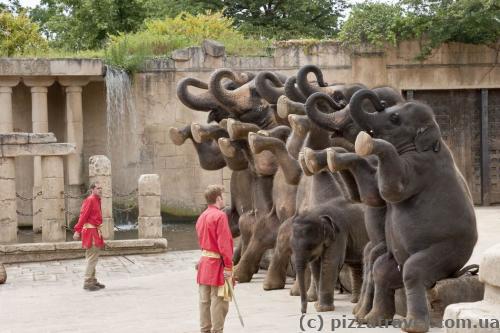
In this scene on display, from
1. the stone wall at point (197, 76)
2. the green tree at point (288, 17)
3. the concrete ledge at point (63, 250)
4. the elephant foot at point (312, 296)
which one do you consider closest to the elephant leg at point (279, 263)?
the elephant foot at point (312, 296)

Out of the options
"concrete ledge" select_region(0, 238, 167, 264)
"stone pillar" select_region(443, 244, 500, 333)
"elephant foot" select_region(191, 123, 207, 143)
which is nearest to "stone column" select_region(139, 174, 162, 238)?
"concrete ledge" select_region(0, 238, 167, 264)

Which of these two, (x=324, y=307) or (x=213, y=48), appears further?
(x=213, y=48)

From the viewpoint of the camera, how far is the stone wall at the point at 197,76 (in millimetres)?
22938

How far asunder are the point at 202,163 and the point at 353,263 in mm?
3499

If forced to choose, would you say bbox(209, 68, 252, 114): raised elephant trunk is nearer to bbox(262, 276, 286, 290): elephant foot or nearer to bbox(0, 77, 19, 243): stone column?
bbox(262, 276, 286, 290): elephant foot

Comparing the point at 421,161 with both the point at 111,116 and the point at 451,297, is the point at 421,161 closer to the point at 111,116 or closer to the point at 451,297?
the point at 451,297

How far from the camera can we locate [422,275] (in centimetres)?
780

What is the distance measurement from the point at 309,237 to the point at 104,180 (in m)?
8.53

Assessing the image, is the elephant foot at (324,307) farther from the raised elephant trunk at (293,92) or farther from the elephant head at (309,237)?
the raised elephant trunk at (293,92)

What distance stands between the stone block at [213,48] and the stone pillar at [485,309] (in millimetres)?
16887

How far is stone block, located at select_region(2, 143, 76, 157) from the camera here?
663 inches

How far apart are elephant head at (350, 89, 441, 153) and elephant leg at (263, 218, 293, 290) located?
2.82 meters

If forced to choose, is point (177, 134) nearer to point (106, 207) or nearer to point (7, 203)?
point (106, 207)

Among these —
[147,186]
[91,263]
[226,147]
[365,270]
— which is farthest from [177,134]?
[147,186]
